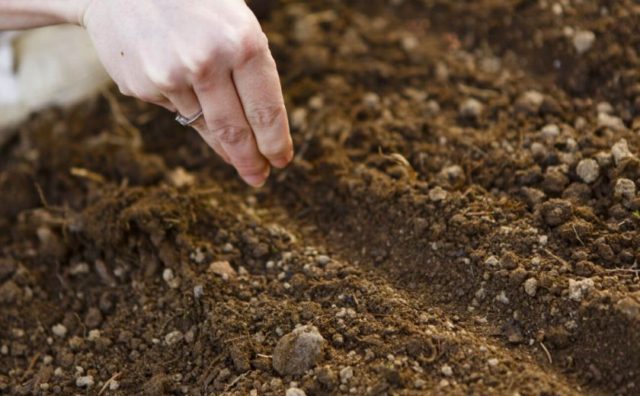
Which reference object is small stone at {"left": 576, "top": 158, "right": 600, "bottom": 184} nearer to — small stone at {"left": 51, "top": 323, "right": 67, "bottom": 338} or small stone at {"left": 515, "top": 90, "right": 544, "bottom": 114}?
small stone at {"left": 515, "top": 90, "right": 544, "bottom": 114}

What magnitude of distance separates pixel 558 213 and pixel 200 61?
719mm

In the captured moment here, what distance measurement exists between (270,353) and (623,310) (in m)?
0.61

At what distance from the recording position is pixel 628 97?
1791 millimetres

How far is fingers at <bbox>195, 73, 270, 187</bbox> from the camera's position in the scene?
138cm

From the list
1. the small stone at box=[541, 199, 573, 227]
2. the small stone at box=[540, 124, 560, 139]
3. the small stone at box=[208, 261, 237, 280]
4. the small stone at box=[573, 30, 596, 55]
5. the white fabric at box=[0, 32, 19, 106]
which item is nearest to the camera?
the small stone at box=[541, 199, 573, 227]

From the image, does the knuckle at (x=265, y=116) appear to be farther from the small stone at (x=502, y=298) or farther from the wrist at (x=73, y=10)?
the small stone at (x=502, y=298)

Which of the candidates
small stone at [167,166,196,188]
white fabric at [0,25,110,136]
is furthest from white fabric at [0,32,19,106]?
small stone at [167,166,196,188]

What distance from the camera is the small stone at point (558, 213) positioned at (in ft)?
5.01

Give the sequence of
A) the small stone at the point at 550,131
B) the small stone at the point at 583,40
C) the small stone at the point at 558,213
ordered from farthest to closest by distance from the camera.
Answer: the small stone at the point at 583,40 → the small stone at the point at 550,131 → the small stone at the point at 558,213

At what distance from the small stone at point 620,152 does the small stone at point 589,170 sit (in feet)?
0.12

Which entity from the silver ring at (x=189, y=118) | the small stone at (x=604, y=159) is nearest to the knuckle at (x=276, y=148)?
the silver ring at (x=189, y=118)

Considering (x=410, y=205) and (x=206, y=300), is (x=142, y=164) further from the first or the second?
(x=410, y=205)

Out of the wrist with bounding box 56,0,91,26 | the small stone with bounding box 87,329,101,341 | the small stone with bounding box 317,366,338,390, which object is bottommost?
the small stone with bounding box 87,329,101,341

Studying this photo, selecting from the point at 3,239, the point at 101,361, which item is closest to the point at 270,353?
the point at 101,361
